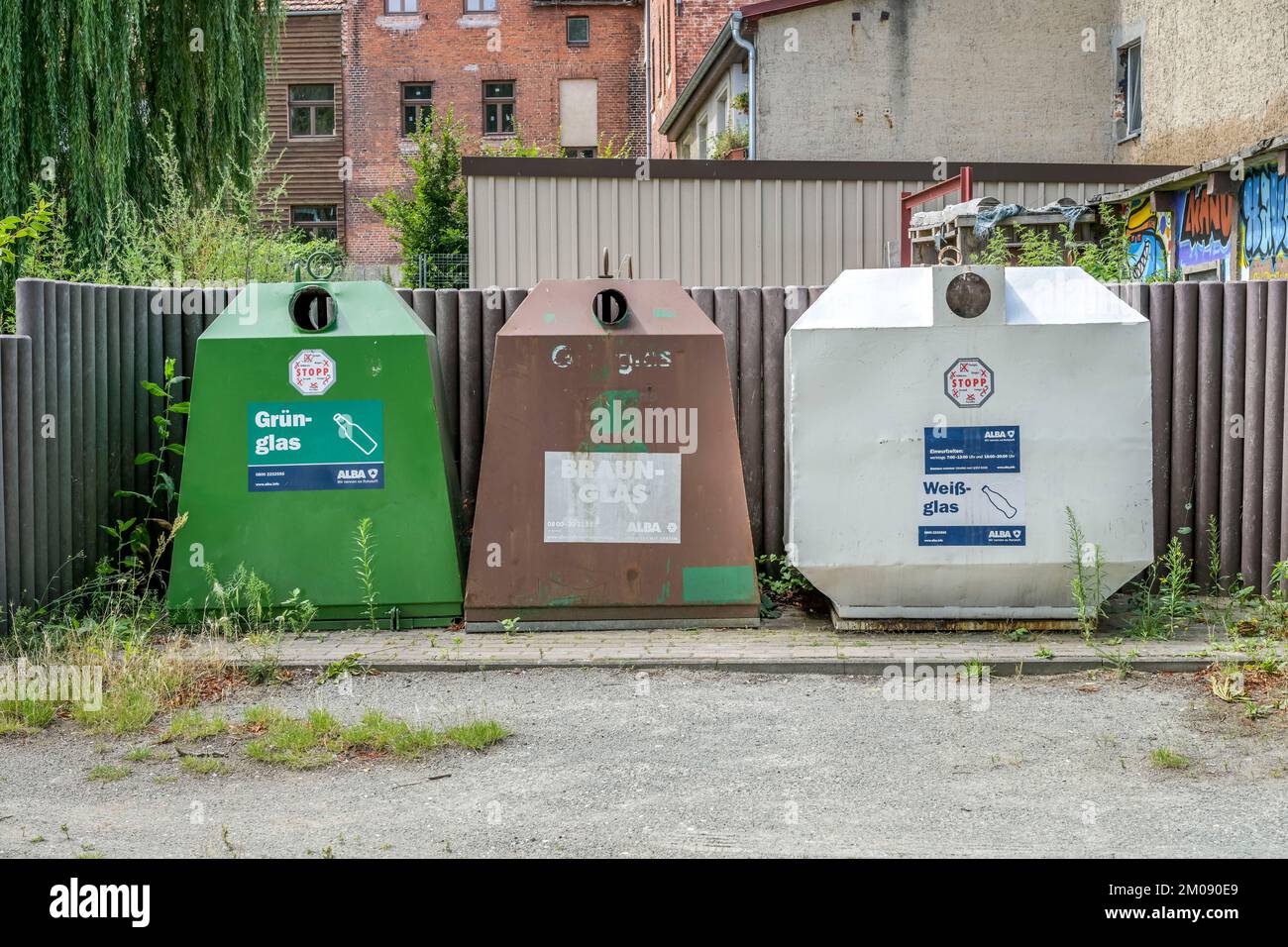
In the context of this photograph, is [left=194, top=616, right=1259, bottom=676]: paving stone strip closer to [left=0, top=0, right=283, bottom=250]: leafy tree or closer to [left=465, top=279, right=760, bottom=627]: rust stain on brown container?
[left=465, top=279, right=760, bottom=627]: rust stain on brown container

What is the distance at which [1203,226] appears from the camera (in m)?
14.0

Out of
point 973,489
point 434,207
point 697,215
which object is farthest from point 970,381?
point 434,207

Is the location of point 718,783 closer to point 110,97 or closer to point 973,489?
point 973,489

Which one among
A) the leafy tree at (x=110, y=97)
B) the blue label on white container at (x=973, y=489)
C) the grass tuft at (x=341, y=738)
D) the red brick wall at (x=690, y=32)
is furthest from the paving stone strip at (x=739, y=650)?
the red brick wall at (x=690, y=32)

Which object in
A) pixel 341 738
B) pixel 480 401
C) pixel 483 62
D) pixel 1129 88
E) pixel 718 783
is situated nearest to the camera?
pixel 718 783

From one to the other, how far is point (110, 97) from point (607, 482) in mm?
8899

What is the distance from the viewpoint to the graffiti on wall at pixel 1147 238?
1476 cm

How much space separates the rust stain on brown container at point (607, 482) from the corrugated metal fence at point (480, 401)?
99 cm

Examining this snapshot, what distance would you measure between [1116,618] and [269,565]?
4.34 meters

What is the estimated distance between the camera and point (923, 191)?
14016 millimetres

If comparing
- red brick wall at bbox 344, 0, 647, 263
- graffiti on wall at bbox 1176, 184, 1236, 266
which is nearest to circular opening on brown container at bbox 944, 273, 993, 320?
graffiti on wall at bbox 1176, 184, 1236, 266

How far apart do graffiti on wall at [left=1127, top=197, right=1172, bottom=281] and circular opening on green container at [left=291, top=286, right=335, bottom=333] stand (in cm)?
1040

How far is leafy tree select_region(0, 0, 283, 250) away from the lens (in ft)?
41.6

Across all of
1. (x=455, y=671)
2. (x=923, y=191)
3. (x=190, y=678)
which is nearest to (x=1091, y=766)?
(x=455, y=671)
